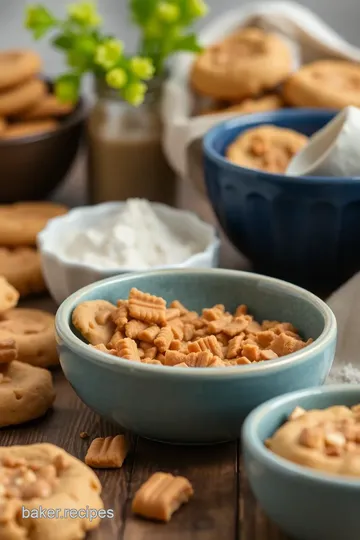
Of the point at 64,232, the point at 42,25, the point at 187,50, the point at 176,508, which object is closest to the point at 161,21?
the point at 187,50

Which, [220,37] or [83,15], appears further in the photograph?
[220,37]

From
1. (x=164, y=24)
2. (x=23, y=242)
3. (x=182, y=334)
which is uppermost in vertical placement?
(x=164, y=24)

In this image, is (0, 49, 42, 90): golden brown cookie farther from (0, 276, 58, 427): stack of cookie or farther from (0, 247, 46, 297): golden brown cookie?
(0, 276, 58, 427): stack of cookie

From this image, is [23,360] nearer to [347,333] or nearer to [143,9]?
[347,333]

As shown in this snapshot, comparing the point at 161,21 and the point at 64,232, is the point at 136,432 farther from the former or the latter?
the point at 161,21

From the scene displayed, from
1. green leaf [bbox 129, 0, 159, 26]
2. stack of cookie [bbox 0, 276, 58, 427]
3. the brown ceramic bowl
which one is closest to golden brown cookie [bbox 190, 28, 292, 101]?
green leaf [bbox 129, 0, 159, 26]

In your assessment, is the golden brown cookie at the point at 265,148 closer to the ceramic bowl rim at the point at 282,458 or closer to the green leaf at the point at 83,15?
the green leaf at the point at 83,15

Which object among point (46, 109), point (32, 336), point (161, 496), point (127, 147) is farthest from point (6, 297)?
point (46, 109)

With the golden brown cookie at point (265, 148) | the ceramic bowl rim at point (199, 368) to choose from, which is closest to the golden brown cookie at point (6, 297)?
the ceramic bowl rim at point (199, 368)
